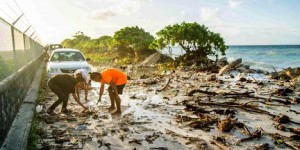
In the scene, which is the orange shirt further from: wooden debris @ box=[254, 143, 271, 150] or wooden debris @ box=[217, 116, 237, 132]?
wooden debris @ box=[254, 143, 271, 150]

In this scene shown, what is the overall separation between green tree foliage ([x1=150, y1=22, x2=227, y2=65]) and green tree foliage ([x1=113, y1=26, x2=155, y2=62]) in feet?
29.4

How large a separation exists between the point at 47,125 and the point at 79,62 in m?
6.91

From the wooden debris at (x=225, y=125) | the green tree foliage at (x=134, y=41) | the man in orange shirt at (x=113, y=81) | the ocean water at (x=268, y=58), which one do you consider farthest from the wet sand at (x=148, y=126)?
the green tree foliage at (x=134, y=41)

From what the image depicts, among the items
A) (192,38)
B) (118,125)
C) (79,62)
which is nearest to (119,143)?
(118,125)

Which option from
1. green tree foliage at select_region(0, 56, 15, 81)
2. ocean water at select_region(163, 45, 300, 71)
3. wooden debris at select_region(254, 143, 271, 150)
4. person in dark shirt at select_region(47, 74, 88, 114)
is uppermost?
green tree foliage at select_region(0, 56, 15, 81)

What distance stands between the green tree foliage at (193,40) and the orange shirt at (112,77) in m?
16.8

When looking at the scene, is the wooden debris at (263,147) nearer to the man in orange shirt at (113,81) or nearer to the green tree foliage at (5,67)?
the man in orange shirt at (113,81)

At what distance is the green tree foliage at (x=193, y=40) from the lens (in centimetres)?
2545

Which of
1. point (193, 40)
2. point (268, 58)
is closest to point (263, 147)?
point (193, 40)

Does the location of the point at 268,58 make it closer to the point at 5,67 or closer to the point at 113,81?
the point at 113,81

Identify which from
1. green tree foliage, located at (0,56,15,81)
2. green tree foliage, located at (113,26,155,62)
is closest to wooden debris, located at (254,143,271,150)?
green tree foliage, located at (0,56,15,81)

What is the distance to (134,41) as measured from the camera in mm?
36469

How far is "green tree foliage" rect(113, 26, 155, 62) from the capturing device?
36.2 meters

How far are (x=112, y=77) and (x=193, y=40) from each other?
18.4 meters
